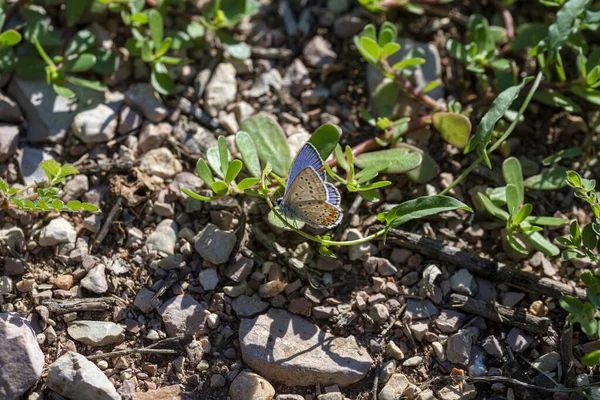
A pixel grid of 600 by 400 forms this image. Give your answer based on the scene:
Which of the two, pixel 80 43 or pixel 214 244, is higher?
pixel 80 43

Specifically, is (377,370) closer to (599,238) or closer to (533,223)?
(533,223)

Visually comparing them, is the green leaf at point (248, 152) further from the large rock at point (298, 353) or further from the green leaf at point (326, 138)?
the large rock at point (298, 353)

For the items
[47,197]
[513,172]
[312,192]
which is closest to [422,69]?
[513,172]

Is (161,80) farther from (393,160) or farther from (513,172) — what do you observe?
(513,172)

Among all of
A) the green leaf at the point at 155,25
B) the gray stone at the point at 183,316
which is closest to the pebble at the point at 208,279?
the gray stone at the point at 183,316

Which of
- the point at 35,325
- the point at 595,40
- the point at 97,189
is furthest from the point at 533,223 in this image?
the point at 35,325

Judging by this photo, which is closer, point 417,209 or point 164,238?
point 417,209
